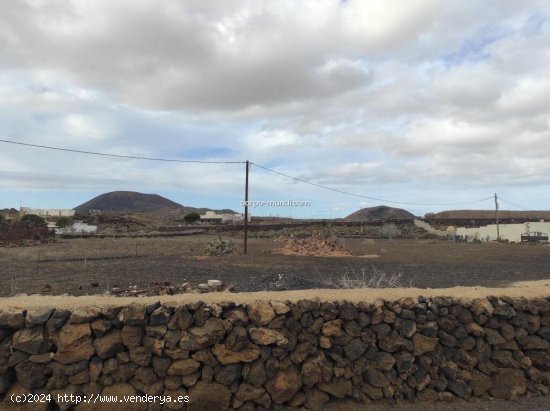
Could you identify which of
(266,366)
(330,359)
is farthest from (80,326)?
(330,359)

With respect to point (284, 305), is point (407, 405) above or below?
below

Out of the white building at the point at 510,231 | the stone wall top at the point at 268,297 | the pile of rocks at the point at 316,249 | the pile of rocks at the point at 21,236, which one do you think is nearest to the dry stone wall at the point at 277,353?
the stone wall top at the point at 268,297

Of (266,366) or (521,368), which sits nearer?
(266,366)

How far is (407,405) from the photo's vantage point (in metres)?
6.44

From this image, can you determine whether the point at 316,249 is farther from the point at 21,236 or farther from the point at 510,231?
the point at 510,231

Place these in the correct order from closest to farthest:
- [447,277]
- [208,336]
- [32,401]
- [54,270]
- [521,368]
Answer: [32,401] < [208,336] < [521,368] < [447,277] < [54,270]

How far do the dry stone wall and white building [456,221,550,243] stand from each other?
51.9 meters

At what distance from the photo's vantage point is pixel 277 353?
6254 mm

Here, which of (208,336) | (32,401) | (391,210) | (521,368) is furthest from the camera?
(391,210)

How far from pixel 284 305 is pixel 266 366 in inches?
32.8

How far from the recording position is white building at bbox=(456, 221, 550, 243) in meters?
56.6

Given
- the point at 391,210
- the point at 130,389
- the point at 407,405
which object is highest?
the point at 391,210

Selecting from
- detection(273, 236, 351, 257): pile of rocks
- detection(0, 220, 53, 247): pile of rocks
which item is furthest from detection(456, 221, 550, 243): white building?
detection(0, 220, 53, 247): pile of rocks

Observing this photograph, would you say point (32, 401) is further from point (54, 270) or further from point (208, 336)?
point (54, 270)
